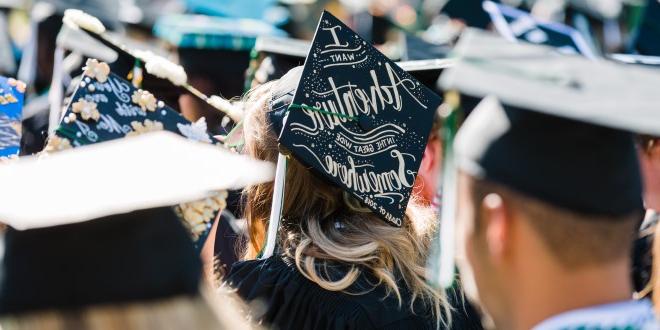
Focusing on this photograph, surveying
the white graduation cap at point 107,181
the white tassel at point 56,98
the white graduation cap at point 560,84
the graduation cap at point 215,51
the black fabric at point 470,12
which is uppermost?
the white graduation cap at point 560,84

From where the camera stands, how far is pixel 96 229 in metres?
1.30

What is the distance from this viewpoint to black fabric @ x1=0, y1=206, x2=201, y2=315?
1.25 m

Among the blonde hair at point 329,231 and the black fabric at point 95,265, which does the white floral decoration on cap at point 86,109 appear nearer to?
the blonde hair at point 329,231

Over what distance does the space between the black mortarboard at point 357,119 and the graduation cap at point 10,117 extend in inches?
35.3

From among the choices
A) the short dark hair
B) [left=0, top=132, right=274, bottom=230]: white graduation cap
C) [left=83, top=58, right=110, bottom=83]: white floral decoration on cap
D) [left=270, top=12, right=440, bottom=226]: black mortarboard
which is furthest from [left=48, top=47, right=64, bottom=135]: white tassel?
the short dark hair

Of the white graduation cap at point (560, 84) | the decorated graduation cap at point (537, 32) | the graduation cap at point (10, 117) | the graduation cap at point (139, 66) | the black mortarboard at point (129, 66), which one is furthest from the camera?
the decorated graduation cap at point (537, 32)

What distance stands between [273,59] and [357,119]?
7.21 ft

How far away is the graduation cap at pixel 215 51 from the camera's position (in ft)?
18.0

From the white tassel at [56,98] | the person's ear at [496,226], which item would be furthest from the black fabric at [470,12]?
the person's ear at [496,226]

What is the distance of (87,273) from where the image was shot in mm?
1256

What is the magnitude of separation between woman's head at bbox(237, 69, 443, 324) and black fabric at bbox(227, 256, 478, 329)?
0.03 m

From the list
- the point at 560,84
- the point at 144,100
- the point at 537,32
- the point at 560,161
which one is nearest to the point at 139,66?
the point at 144,100

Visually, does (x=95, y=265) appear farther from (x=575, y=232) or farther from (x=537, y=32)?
(x=537, y=32)

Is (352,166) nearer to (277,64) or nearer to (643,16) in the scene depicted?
(277,64)
